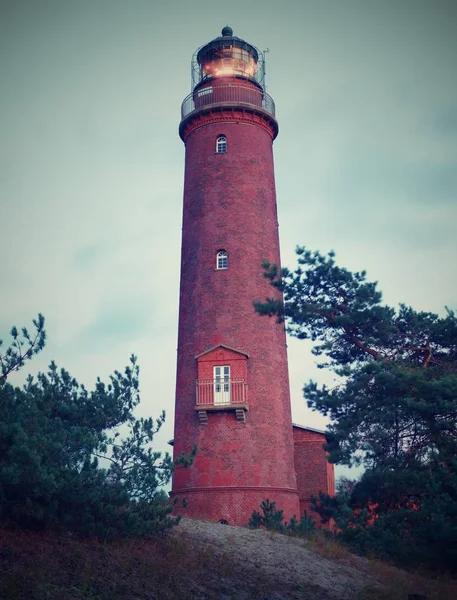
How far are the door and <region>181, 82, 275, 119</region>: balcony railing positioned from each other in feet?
36.2

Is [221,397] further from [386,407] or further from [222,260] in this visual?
[386,407]

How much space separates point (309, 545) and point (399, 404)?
4196mm

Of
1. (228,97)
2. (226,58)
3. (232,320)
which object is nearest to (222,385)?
(232,320)

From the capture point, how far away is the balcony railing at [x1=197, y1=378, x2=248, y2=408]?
76.7 ft

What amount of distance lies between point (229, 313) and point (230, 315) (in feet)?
0.29

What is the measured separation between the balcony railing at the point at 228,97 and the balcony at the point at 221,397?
37.7 feet

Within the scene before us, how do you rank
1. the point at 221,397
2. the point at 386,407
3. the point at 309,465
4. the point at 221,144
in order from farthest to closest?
1. the point at 309,465
2. the point at 221,144
3. the point at 221,397
4. the point at 386,407

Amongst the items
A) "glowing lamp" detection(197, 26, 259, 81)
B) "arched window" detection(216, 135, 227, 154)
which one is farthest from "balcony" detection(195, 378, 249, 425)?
"glowing lamp" detection(197, 26, 259, 81)

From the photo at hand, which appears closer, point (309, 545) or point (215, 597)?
point (215, 597)

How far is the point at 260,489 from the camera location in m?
22.6

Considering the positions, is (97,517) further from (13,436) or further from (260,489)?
(260,489)

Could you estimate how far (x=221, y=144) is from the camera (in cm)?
2717

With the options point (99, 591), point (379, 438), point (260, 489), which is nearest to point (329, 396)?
point (379, 438)

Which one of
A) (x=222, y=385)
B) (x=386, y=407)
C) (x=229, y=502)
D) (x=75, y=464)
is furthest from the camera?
(x=222, y=385)
